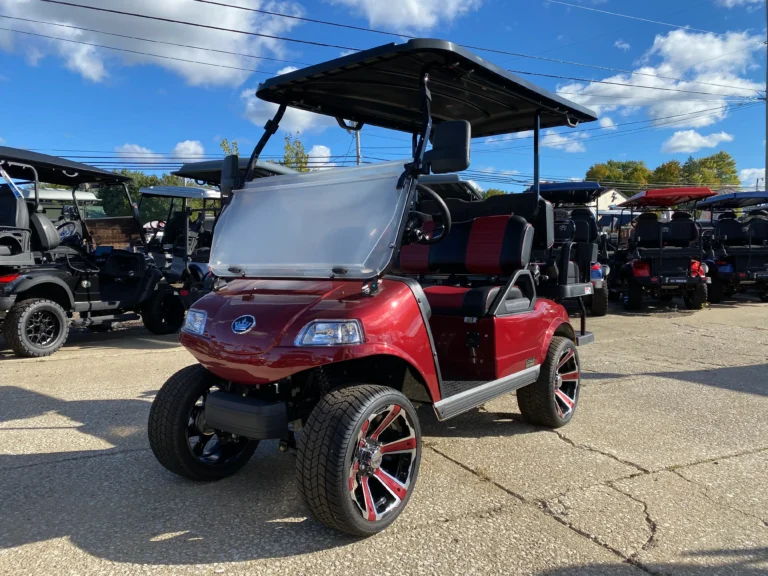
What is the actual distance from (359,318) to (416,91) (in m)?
2.07

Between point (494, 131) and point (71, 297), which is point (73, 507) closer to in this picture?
point (494, 131)

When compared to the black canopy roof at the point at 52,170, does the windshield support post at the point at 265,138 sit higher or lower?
lower

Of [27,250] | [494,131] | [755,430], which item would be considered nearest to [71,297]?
[27,250]

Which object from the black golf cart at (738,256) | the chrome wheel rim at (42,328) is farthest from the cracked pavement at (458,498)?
the black golf cart at (738,256)

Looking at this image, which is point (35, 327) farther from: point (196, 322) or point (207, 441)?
point (196, 322)

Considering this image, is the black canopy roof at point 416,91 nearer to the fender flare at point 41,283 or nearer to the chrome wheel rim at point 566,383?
the chrome wheel rim at point 566,383

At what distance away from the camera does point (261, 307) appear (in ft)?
9.57

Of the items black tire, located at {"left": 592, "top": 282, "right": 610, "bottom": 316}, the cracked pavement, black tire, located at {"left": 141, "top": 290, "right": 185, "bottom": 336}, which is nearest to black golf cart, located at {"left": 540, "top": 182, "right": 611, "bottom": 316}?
black tire, located at {"left": 592, "top": 282, "right": 610, "bottom": 316}

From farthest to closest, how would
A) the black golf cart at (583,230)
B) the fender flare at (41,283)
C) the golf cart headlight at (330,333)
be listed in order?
the fender flare at (41,283), the black golf cart at (583,230), the golf cart headlight at (330,333)

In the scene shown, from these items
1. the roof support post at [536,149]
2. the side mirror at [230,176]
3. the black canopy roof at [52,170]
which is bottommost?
the side mirror at [230,176]

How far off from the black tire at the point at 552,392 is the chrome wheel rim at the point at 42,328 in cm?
624

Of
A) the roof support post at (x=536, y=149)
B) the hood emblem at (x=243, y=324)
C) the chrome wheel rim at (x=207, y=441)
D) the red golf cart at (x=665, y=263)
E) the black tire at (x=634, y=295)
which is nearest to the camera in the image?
the hood emblem at (x=243, y=324)

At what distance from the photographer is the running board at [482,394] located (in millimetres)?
3223

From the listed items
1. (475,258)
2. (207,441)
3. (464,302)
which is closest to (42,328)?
(207,441)
